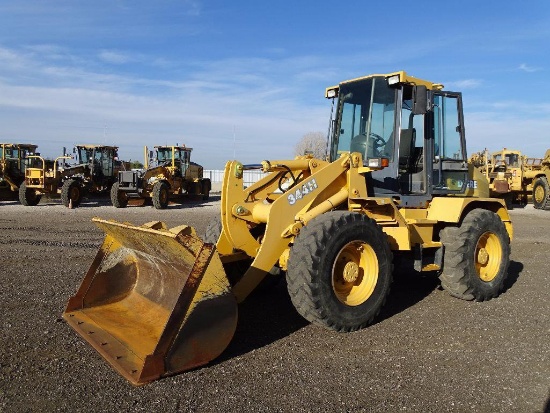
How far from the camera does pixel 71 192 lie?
19.2 metres

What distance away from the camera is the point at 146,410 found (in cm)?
321

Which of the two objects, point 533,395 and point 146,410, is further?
point 533,395

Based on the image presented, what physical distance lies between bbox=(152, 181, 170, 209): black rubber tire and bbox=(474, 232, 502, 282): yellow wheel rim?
14.9 metres

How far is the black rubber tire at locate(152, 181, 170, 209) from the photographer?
19.3m

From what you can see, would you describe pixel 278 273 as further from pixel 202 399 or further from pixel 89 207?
pixel 89 207

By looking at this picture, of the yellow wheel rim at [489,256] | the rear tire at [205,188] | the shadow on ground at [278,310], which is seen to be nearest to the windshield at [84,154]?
the rear tire at [205,188]

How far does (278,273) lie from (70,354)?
259 cm

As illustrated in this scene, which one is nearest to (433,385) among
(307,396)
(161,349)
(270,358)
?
(307,396)

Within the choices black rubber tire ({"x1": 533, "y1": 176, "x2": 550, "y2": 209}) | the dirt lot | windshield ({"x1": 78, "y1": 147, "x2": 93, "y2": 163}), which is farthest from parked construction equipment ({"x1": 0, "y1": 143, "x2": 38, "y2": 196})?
black rubber tire ({"x1": 533, "y1": 176, "x2": 550, "y2": 209})

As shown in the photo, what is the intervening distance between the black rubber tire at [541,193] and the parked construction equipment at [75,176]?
19.2 metres

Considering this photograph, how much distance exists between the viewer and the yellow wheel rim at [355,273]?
4809 mm

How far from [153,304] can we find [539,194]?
21761mm

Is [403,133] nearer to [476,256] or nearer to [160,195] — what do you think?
[476,256]

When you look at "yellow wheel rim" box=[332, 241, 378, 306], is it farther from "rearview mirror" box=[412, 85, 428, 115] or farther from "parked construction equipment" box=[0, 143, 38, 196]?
"parked construction equipment" box=[0, 143, 38, 196]
